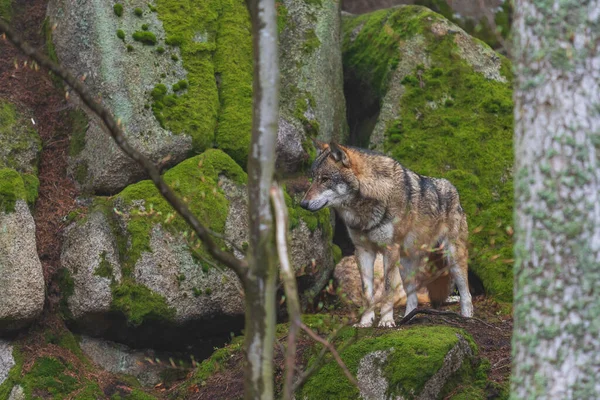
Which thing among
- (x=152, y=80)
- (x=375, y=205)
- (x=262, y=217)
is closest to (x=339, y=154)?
(x=375, y=205)

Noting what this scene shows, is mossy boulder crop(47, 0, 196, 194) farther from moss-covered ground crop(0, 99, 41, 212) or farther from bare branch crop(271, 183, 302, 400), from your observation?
bare branch crop(271, 183, 302, 400)

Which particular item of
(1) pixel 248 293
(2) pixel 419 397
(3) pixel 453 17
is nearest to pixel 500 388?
(2) pixel 419 397

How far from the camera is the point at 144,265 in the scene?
8.83 meters

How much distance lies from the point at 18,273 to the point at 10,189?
978mm

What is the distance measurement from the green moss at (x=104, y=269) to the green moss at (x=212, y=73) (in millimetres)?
1887

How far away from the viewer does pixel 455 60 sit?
12.4 m

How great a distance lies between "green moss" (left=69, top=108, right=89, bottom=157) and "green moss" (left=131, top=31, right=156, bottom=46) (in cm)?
Result: 120

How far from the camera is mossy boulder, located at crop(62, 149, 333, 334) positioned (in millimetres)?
8727

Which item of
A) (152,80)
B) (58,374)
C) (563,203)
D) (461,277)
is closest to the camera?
(563,203)

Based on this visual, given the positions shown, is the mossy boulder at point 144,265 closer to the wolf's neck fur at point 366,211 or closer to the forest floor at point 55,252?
the forest floor at point 55,252

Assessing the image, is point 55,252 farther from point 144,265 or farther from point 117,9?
point 117,9

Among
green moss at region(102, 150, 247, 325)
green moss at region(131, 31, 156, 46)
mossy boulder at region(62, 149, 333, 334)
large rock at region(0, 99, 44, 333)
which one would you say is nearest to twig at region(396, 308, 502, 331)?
mossy boulder at region(62, 149, 333, 334)

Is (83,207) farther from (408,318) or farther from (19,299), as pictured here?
(408,318)

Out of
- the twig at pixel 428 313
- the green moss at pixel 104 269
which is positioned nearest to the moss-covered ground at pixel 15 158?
the green moss at pixel 104 269
